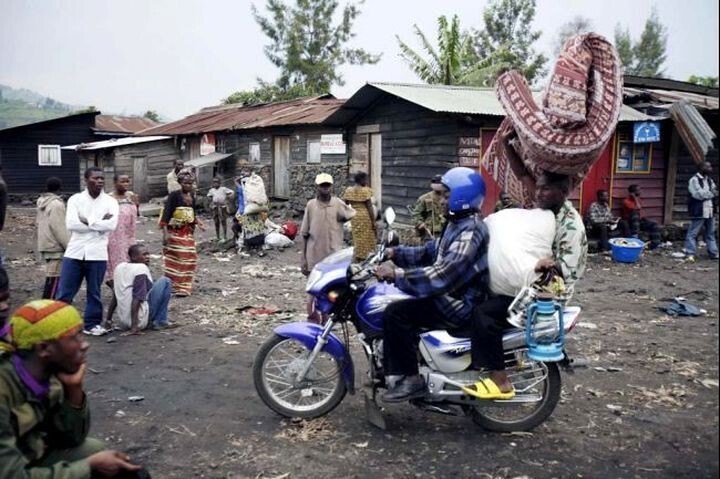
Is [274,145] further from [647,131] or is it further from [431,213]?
[431,213]

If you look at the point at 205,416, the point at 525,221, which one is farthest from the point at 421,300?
the point at 205,416

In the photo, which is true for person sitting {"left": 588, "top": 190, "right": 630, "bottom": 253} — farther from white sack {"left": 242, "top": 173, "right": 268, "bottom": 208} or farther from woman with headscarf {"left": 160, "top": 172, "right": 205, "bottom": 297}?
woman with headscarf {"left": 160, "top": 172, "right": 205, "bottom": 297}

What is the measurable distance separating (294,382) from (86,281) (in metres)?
3.29

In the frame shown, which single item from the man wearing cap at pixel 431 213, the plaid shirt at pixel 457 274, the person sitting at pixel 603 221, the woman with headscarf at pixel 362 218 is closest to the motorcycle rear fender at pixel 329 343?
the plaid shirt at pixel 457 274

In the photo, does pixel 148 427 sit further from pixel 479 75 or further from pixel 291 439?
pixel 479 75

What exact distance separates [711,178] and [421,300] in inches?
425

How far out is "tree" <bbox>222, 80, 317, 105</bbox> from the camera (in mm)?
33781

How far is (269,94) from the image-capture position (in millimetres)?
34250

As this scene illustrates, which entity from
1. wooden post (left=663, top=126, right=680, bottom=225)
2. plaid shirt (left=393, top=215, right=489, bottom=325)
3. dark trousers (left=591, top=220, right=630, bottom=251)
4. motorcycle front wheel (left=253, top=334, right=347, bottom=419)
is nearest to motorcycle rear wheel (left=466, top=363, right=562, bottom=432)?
plaid shirt (left=393, top=215, right=489, bottom=325)

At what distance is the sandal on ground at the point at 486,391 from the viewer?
12.3ft

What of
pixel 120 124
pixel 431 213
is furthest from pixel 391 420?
pixel 120 124

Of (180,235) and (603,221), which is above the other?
(180,235)

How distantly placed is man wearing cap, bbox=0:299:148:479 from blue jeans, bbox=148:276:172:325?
14.7ft

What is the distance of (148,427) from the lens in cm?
415
